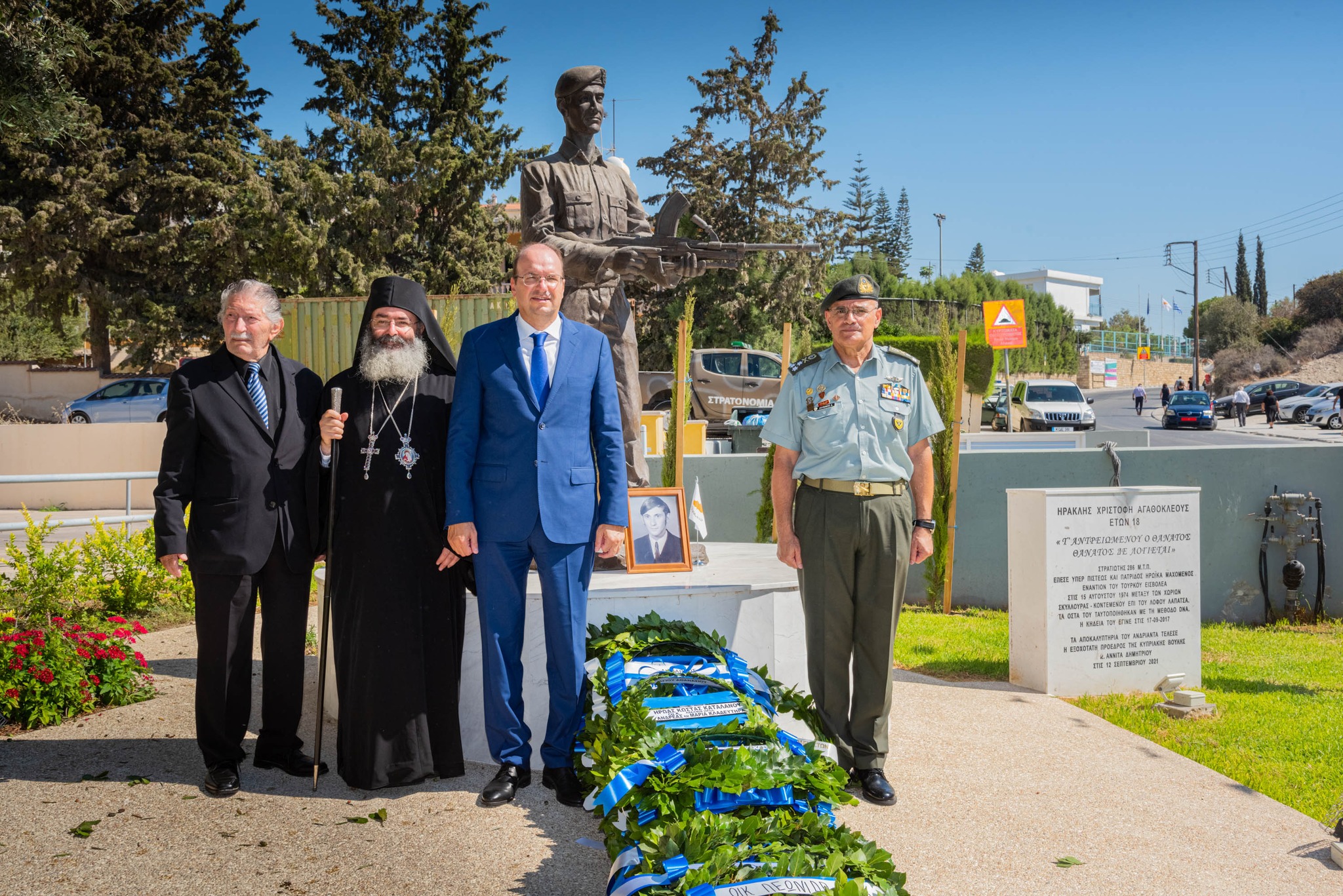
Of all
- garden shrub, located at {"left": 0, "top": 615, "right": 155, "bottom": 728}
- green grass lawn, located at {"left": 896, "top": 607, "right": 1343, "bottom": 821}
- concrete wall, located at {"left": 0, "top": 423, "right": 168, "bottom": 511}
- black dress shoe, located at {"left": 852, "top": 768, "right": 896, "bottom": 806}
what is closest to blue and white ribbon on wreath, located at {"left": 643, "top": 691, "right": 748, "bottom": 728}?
black dress shoe, located at {"left": 852, "top": 768, "right": 896, "bottom": 806}

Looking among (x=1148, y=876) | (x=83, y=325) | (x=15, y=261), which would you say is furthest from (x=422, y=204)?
(x=1148, y=876)

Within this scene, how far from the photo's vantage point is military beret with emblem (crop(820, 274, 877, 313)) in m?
3.85

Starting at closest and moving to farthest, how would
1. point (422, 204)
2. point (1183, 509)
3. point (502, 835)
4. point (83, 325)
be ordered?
1. point (502, 835)
2. point (1183, 509)
3. point (422, 204)
4. point (83, 325)

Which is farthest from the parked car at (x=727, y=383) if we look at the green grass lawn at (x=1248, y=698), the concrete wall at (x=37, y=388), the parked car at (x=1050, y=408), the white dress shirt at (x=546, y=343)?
the white dress shirt at (x=546, y=343)

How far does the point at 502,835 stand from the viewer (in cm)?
339

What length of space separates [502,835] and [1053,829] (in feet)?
6.72

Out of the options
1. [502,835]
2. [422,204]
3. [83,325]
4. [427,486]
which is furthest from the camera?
[83,325]

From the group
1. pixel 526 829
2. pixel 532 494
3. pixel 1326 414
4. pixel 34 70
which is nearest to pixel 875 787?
pixel 526 829

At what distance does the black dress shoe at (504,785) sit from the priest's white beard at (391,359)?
1596mm

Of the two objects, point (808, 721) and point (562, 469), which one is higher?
point (562, 469)

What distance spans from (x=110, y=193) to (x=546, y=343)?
2966 cm

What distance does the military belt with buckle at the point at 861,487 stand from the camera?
12.5ft

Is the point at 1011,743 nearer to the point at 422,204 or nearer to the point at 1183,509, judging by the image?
the point at 1183,509

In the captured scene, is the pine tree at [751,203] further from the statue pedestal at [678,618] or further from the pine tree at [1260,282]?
the pine tree at [1260,282]
